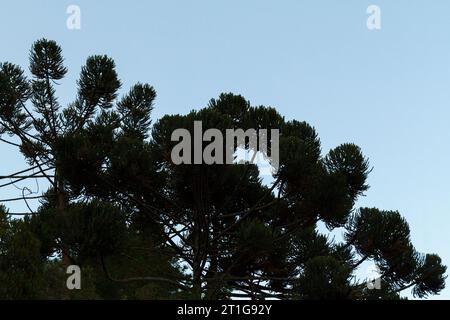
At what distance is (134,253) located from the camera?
1493 centimetres

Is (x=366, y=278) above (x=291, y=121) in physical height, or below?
below

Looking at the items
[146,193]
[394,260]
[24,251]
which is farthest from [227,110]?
[24,251]

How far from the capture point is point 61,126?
18.4m

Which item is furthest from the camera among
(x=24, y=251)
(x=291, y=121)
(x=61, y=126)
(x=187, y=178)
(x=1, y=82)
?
(x=61, y=126)

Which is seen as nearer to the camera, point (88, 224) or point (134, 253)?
point (88, 224)

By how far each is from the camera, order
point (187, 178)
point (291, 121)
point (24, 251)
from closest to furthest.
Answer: point (24, 251), point (187, 178), point (291, 121)

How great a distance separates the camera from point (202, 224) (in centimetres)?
1363

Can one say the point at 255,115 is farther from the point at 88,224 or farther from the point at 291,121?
the point at 88,224

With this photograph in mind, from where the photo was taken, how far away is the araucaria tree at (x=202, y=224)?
38.2 ft

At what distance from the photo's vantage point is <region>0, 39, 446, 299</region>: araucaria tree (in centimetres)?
1164

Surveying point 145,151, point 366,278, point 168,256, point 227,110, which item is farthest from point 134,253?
point 366,278

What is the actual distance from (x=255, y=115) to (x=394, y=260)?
400 centimetres

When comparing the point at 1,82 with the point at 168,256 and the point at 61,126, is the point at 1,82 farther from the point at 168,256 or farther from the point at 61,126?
the point at 168,256

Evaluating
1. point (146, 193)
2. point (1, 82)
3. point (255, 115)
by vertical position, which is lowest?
point (146, 193)
